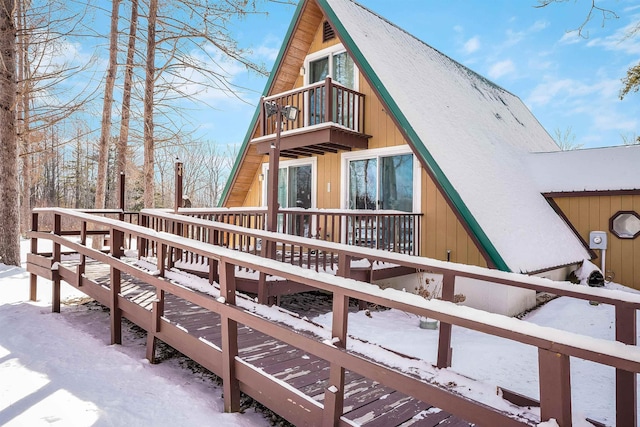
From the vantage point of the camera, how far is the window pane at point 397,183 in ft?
27.0

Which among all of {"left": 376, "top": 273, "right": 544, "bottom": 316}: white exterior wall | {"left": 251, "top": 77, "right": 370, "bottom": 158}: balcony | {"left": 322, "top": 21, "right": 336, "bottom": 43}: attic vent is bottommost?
{"left": 376, "top": 273, "right": 544, "bottom": 316}: white exterior wall

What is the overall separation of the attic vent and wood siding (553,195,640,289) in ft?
22.4

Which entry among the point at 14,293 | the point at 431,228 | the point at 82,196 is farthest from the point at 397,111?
the point at 82,196

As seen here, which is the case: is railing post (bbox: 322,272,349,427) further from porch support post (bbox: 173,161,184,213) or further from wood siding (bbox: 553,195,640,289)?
wood siding (bbox: 553,195,640,289)

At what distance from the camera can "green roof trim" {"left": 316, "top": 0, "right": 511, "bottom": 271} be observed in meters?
6.49

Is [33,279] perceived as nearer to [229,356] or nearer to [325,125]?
[229,356]

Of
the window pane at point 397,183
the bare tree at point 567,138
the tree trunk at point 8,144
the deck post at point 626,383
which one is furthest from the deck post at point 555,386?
the bare tree at point 567,138

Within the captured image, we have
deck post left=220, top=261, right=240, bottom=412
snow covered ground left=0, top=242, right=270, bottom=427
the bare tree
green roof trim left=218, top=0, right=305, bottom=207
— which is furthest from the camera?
the bare tree

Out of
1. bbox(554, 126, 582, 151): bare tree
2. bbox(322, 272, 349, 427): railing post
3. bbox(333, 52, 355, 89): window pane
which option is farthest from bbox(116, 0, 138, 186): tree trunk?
bbox(554, 126, 582, 151): bare tree

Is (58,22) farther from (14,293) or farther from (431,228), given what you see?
(431,228)

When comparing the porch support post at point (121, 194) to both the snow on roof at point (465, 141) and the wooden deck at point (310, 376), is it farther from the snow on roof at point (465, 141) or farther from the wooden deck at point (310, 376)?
the snow on roof at point (465, 141)

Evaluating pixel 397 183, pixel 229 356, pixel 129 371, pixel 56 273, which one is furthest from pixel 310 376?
pixel 397 183

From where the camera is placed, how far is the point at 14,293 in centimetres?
621

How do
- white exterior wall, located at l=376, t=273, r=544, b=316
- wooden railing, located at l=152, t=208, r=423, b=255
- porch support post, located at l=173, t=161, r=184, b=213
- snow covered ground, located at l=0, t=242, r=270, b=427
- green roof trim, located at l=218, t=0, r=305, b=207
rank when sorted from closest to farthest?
snow covered ground, located at l=0, t=242, r=270, b=427 < wooden railing, located at l=152, t=208, r=423, b=255 < white exterior wall, located at l=376, t=273, r=544, b=316 < porch support post, located at l=173, t=161, r=184, b=213 < green roof trim, located at l=218, t=0, r=305, b=207
